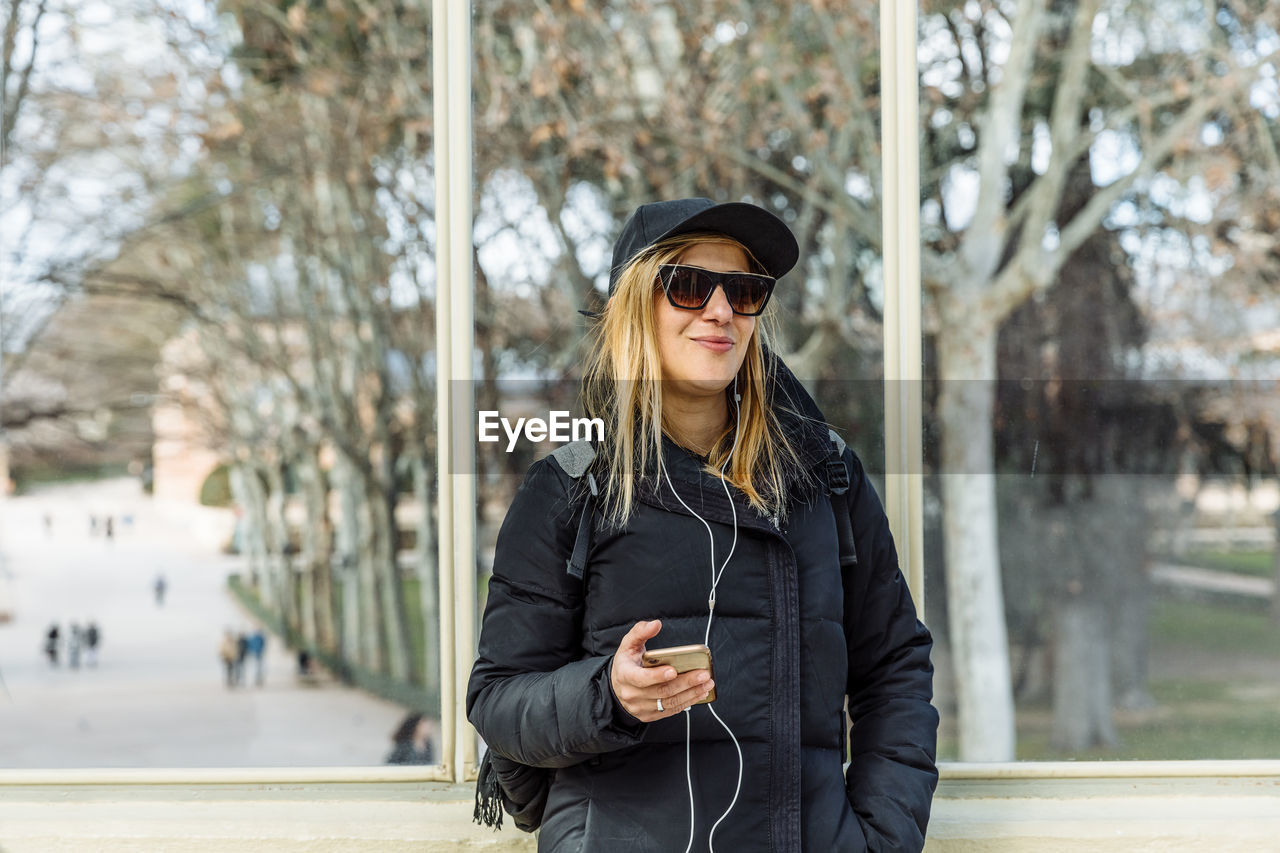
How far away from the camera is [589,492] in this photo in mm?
1586

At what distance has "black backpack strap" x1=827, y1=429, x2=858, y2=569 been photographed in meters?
1.66

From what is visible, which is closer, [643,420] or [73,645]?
[643,420]

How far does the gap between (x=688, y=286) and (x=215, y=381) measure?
8.03 metres

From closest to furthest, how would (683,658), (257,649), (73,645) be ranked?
(683,658) → (73,645) → (257,649)

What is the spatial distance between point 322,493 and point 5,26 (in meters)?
5.30

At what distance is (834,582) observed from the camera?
161cm

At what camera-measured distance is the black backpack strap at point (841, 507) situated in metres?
1.66

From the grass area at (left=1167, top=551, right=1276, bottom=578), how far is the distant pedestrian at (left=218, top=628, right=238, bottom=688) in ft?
23.1

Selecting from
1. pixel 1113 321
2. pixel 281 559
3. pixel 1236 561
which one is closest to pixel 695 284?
pixel 1113 321

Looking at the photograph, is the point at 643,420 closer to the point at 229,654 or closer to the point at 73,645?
the point at 73,645

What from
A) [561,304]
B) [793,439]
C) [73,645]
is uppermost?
[561,304]

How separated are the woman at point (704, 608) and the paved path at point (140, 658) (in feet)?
16.7

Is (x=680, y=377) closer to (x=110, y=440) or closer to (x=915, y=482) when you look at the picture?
(x=915, y=482)

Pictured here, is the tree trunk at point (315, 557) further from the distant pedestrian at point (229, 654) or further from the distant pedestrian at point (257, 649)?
the distant pedestrian at point (229, 654)
